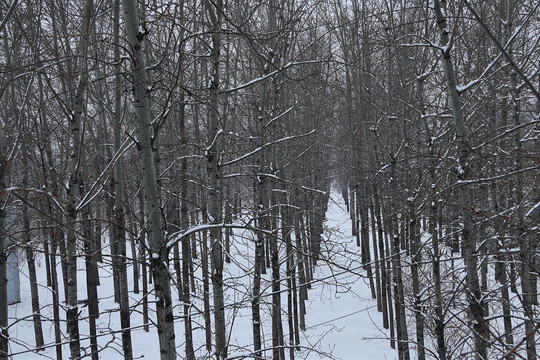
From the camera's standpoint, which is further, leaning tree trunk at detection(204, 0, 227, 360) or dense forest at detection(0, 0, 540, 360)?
leaning tree trunk at detection(204, 0, 227, 360)

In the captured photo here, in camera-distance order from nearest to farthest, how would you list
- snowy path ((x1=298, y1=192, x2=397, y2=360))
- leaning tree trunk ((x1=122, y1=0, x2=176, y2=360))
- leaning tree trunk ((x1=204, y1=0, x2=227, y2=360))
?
leaning tree trunk ((x1=122, y1=0, x2=176, y2=360)) < leaning tree trunk ((x1=204, y1=0, x2=227, y2=360)) < snowy path ((x1=298, y1=192, x2=397, y2=360))

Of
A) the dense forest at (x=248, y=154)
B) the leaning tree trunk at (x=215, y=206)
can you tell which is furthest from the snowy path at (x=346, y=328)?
the leaning tree trunk at (x=215, y=206)

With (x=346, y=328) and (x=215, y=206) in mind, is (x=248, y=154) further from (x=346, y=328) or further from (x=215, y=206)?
(x=346, y=328)

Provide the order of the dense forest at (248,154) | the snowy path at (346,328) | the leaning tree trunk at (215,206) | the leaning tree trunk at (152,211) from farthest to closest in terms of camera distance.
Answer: the snowy path at (346,328), the leaning tree trunk at (215,206), the dense forest at (248,154), the leaning tree trunk at (152,211)

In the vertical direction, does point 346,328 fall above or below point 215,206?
below

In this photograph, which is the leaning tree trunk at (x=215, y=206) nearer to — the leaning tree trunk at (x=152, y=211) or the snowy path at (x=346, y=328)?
the leaning tree trunk at (x=152, y=211)

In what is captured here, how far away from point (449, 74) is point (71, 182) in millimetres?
4510

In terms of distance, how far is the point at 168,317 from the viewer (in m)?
3.04

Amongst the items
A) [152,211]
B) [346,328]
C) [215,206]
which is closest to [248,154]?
[215,206]

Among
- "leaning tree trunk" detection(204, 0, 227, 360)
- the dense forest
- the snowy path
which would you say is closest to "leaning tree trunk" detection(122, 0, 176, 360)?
the dense forest

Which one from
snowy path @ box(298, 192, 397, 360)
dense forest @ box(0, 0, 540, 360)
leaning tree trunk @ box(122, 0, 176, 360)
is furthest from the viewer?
snowy path @ box(298, 192, 397, 360)

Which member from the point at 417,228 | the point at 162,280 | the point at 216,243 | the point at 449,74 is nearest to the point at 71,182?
the point at 216,243

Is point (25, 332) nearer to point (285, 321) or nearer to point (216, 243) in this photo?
point (285, 321)

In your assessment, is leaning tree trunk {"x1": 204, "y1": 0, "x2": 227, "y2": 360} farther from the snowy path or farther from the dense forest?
the snowy path
